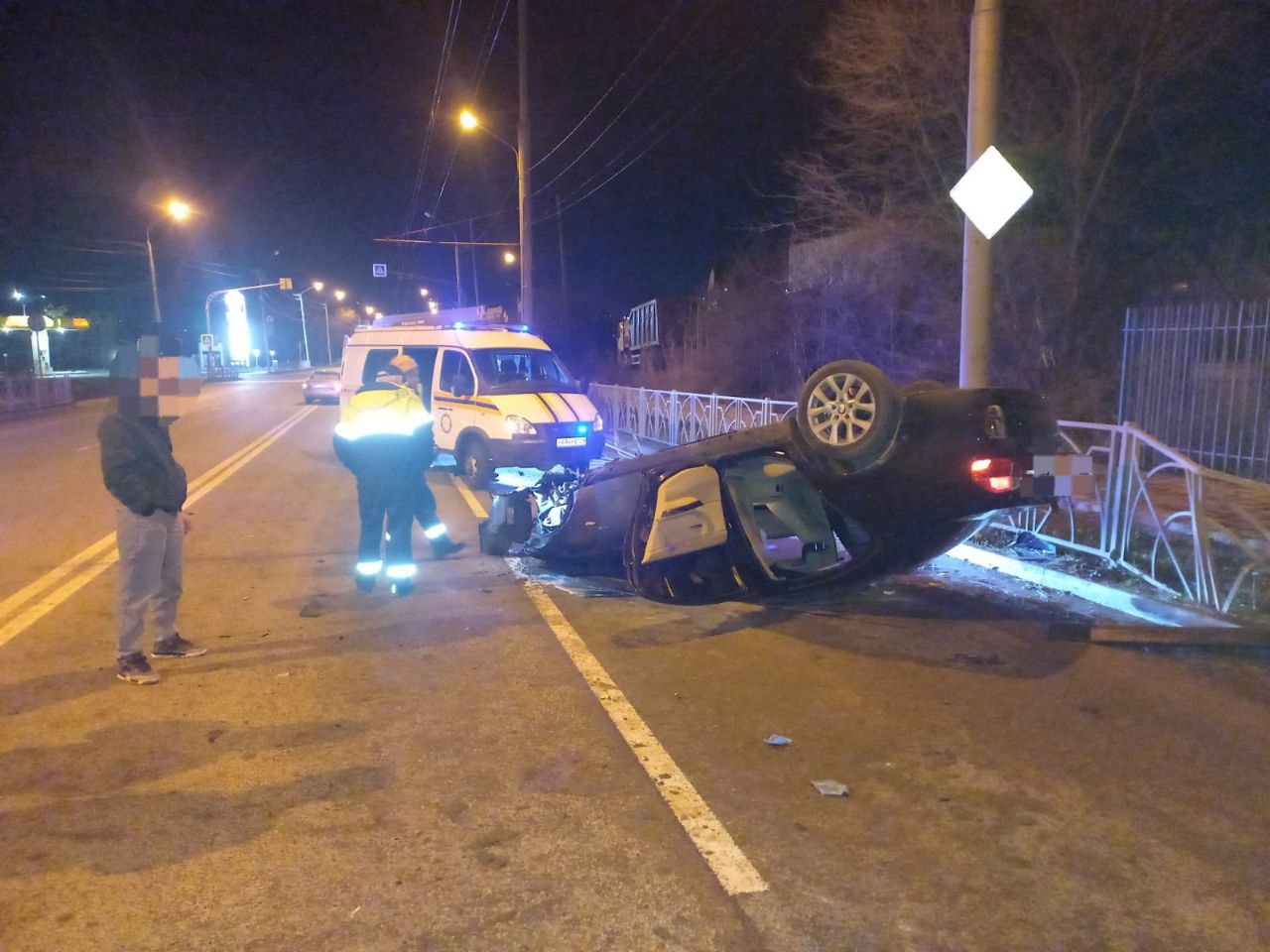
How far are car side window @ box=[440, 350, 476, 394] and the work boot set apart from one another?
7686 millimetres

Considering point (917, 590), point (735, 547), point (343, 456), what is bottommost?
point (917, 590)

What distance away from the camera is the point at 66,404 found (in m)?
36.0

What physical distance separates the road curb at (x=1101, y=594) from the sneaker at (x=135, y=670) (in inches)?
239

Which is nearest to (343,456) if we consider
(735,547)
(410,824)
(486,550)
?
(486,550)

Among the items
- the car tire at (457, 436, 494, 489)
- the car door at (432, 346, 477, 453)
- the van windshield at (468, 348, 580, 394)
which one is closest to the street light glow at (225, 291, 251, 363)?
the car door at (432, 346, 477, 453)

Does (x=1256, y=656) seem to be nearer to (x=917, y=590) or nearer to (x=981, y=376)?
(x=917, y=590)

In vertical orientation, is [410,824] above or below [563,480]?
below

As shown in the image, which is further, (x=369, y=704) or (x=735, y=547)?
(x=735, y=547)

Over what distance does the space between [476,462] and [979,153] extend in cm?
769

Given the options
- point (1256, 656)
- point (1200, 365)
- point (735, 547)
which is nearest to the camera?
point (1256, 656)

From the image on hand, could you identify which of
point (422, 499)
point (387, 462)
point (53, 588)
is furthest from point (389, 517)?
point (53, 588)

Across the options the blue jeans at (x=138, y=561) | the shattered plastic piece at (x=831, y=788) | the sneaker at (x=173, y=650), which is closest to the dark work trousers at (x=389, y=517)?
the sneaker at (x=173, y=650)

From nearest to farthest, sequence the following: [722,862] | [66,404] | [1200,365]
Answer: [722,862]
[1200,365]
[66,404]

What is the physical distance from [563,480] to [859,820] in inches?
190
